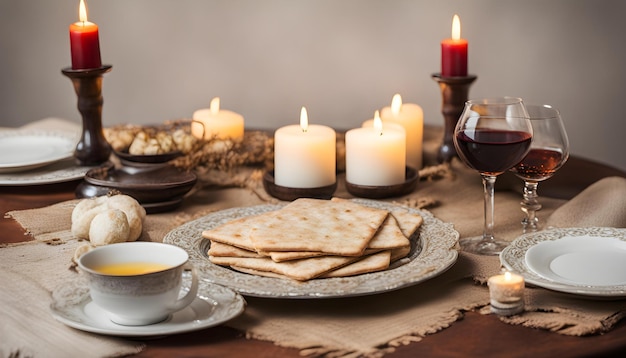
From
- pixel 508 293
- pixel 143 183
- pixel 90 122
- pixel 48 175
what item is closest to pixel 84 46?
pixel 90 122

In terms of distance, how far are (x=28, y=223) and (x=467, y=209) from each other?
0.92 meters

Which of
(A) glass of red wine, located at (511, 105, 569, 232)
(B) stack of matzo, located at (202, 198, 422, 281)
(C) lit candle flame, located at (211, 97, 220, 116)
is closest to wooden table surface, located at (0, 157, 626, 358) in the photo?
(B) stack of matzo, located at (202, 198, 422, 281)

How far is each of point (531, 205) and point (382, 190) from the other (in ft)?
1.24

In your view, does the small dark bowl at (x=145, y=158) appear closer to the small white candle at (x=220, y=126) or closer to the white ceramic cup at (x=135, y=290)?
the small white candle at (x=220, y=126)

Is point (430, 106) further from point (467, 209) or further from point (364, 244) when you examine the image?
point (364, 244)

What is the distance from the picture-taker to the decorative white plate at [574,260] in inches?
49.0

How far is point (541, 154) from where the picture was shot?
5.24 feet

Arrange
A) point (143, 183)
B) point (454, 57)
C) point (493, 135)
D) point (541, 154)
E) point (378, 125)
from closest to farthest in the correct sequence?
point (493, 135) → point (541, 154) → point (143, 183) → point (378, 125) → point (454, 57)

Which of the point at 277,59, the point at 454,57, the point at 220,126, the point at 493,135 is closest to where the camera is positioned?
the point at 493,135

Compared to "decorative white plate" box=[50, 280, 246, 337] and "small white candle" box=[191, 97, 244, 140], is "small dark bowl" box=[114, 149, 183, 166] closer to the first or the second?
"small white candle" box=[191, 97, 244, 140]

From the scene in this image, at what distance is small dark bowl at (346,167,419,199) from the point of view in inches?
75.3

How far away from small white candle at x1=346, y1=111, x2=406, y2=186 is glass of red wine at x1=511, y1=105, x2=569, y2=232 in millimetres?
342

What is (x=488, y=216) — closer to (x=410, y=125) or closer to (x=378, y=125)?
(x=378, y=125)

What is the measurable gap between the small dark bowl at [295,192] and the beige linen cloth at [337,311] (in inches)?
12.6
